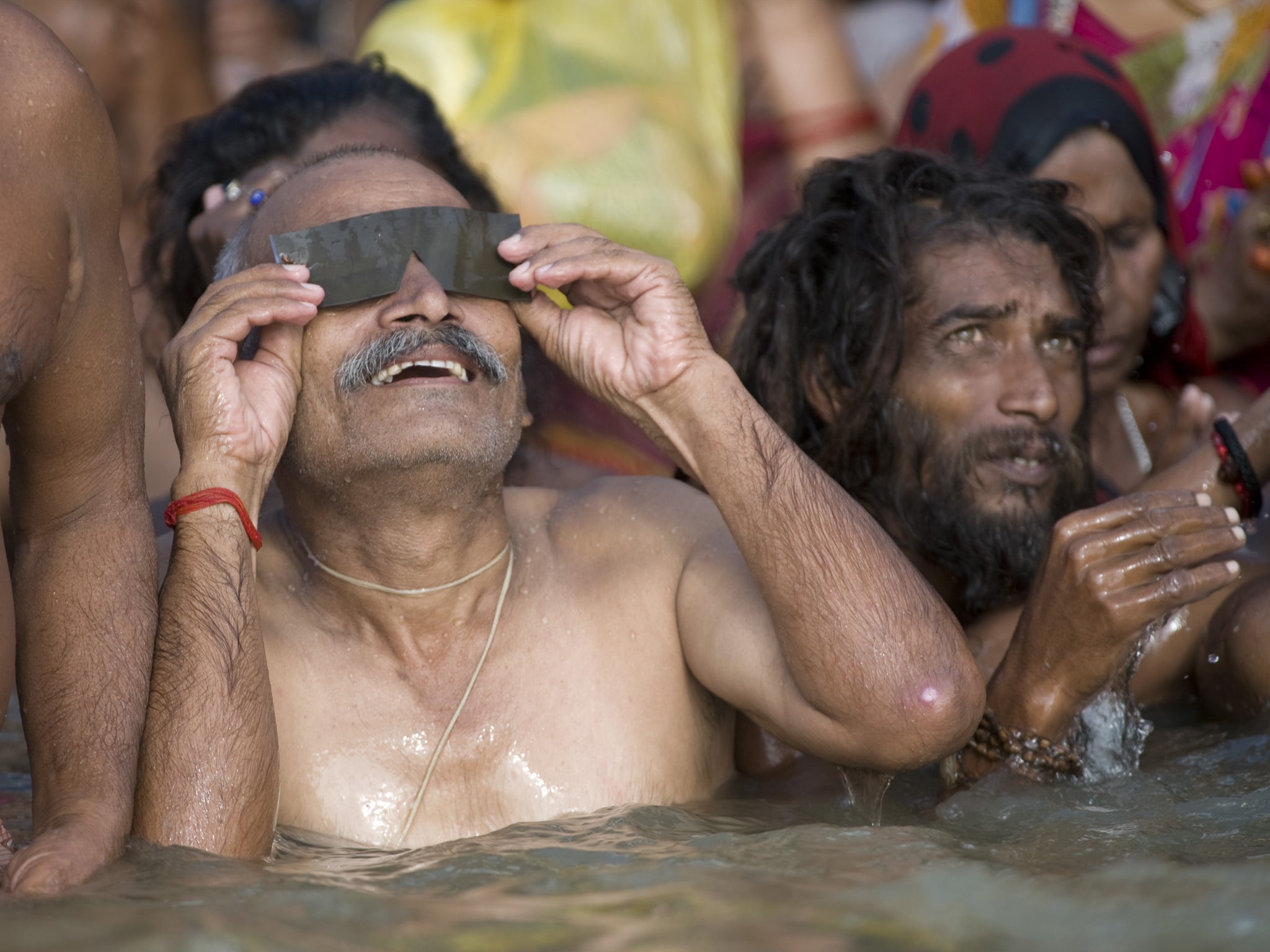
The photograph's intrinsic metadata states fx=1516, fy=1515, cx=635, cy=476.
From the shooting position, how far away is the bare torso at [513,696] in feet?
8.95

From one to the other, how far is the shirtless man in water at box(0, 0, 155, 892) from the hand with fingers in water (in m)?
1.64

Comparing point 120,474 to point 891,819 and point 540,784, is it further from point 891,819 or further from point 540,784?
point 891,819

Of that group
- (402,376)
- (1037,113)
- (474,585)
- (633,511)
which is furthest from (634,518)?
(1037,113)

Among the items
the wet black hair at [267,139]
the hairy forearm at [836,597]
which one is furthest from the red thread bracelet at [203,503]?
the wet black hair at [267,139]

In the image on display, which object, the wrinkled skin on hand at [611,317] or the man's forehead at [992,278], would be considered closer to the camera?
the wrinkled skin on hand at [611,317]

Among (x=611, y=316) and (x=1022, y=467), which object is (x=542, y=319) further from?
(x=1022, y=467)

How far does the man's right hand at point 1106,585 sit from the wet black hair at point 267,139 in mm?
1881

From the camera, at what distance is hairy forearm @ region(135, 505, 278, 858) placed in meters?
2.37

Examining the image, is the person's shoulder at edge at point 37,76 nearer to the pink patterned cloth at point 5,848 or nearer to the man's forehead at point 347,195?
the man's forehead at point 347,195

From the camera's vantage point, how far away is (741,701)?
277 centimetres

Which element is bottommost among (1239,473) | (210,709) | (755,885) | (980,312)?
(755,885)

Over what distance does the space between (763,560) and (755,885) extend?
0.57 m

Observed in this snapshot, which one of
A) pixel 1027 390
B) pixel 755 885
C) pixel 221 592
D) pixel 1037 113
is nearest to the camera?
pixel 755 885

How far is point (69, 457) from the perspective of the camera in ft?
8.31
